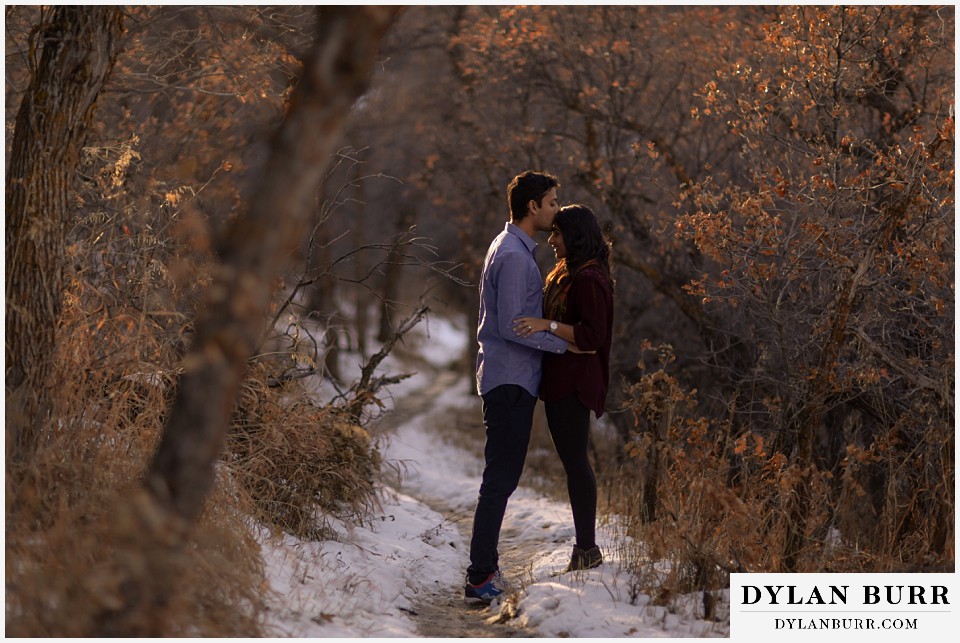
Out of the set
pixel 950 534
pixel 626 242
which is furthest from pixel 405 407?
pixel 950 534

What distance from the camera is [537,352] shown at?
540 cm

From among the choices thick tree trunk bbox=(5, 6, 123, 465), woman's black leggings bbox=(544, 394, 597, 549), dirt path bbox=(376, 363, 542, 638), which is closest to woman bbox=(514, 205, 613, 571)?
woman's black leggings bbox=(544, 394, 597, 549)

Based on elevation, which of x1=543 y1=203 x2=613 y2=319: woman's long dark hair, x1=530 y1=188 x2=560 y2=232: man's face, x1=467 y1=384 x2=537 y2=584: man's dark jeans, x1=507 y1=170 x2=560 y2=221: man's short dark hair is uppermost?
x1=507 y1=170 x2=560 y2=221: man's short dark hair

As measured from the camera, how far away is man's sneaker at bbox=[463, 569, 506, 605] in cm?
546

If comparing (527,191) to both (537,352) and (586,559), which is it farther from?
(586,559)

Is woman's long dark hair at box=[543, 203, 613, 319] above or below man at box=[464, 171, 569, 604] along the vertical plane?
above

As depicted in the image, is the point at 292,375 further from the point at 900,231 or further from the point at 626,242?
the point at 626,242

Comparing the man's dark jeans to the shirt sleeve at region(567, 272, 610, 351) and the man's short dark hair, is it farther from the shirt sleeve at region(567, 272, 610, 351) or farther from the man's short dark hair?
the man's short dark hair

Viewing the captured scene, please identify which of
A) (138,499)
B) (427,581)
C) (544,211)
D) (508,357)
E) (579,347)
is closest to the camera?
(138,499)

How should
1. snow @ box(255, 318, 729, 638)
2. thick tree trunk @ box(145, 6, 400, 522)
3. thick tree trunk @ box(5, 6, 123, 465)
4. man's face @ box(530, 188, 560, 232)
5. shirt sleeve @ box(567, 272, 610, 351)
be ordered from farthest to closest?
man's face @ box(530, 188, 560, 232)
shirt sleeve @ box(567, 272, 610, 351)
thick tree trunk @ box(5, 6, 123, 465)
snow @ box(255, 318, 729, 638)
thick tree trunk @ box(145, 6, 400, 522)

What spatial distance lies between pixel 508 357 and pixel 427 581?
166 cm

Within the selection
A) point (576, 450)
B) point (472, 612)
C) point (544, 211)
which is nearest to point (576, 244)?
point (544, 211)

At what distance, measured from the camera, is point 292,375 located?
7.24 metres

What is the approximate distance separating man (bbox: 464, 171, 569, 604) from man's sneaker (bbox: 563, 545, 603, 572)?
46cm
